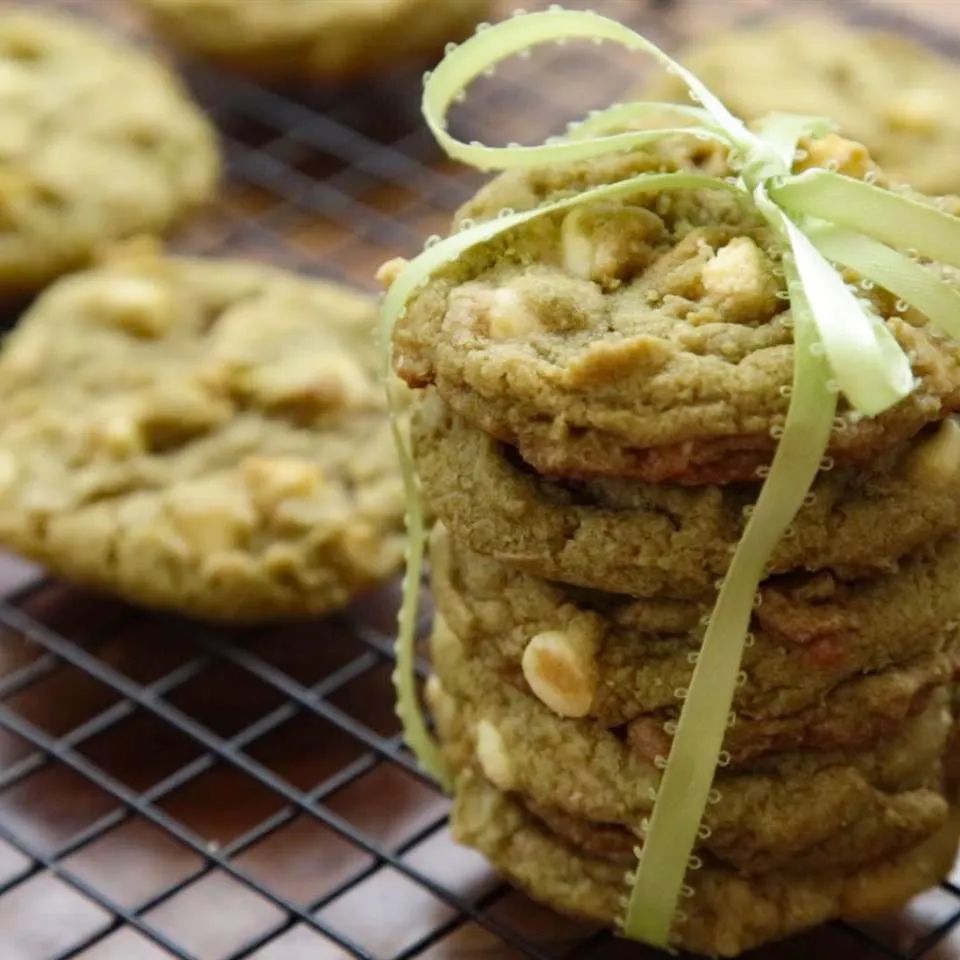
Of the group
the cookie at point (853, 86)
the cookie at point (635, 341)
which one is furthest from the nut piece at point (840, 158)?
the cookie at point (853, 86)

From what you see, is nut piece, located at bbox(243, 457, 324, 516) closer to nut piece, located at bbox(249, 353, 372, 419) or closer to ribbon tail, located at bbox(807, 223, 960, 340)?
nut piece, located at bbox(249, 353, 372, 419)

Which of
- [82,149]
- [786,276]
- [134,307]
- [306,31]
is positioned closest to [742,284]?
[786,276]

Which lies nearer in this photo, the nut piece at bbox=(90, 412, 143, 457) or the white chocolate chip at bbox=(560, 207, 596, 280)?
the white chocolate chip at bbox=(560, 207, 596, 280)

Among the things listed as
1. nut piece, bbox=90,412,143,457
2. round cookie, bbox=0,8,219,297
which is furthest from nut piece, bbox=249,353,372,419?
round cookie, bbox=0,8,219,297

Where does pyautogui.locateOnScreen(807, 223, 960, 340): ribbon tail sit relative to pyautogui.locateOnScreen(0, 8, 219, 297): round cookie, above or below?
above

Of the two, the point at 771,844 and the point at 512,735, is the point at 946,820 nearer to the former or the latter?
the point at 771,844

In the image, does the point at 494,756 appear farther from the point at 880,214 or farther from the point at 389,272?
the point at 880,214
